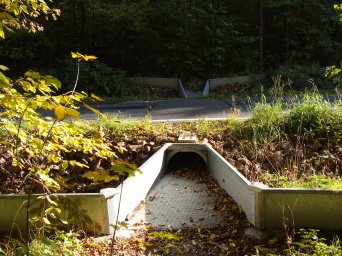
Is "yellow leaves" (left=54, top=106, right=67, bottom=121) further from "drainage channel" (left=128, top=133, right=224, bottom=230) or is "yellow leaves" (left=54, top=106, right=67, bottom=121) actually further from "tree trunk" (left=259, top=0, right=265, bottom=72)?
"tree trunk" (left=259, top=0, right=265, bottom=72)

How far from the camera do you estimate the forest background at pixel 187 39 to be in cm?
1725

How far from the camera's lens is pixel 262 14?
18.1 meters

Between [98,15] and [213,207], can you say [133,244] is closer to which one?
[213,207]

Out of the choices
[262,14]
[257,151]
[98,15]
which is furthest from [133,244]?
[262,14]

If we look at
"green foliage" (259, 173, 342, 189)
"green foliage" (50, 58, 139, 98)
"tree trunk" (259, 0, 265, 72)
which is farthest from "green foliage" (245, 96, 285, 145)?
"tree trunk" (259, 0, 265, 72)

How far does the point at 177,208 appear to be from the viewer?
454cm

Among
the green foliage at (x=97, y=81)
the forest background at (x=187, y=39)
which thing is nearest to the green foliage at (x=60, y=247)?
the green foliage at (x=97, y=81)

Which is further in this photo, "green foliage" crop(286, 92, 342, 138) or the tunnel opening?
Result: the tunnel opening

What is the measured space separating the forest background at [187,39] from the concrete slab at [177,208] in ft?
36.9

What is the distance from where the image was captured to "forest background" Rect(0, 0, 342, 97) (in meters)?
17.2

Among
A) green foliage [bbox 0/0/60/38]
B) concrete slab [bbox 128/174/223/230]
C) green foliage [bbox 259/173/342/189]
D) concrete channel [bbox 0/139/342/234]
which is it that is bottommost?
concrete slab [bbox 128/174/223/230]

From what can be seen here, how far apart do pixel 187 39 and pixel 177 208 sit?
14402mm

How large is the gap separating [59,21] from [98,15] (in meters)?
3.34

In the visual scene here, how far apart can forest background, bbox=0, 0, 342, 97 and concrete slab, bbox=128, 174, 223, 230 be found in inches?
443
